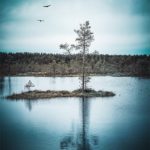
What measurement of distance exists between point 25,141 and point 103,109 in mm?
12317

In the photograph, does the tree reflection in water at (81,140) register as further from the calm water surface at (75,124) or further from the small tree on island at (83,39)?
the small tree on island at (83,39)

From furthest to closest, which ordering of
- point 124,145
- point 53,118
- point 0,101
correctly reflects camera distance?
point 0,101
point 53,118
point 124,145

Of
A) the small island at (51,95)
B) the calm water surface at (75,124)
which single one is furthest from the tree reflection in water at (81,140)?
the small island at (51,95)

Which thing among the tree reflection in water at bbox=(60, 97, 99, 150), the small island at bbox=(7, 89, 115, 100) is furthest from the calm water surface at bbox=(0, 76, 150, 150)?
the small island at bbox=(7, 89, 115, 100)

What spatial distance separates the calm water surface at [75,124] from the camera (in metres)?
17.9

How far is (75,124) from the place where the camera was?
2334 centimetres

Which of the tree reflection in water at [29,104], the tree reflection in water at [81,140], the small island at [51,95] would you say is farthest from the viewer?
the small island at [51,95]

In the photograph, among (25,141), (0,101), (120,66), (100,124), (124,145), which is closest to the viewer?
(124,145)

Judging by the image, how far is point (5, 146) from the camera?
17.7m

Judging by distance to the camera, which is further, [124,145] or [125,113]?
[125,113]

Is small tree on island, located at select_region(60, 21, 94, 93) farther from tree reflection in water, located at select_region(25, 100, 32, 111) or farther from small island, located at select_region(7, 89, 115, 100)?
tree reflection in water, located at select_region(25, 100, 32, 111)

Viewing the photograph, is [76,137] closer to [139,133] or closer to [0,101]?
[139,133]

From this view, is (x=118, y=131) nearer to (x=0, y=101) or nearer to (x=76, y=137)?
(x=76, y=137)

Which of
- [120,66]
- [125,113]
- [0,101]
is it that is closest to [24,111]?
Answer: [0,101]
